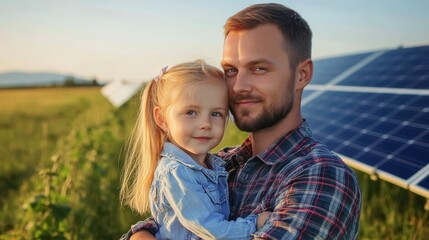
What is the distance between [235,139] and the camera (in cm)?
898

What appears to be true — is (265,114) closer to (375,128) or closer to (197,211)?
(197,211)

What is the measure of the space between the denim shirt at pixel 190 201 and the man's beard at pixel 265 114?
0.28 m

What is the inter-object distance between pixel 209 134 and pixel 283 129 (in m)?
0.46

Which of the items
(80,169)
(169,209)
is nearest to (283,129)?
(169,209)

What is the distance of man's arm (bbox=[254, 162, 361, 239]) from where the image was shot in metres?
2.15

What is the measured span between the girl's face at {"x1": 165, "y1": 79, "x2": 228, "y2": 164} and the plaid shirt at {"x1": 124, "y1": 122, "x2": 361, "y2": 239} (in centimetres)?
29

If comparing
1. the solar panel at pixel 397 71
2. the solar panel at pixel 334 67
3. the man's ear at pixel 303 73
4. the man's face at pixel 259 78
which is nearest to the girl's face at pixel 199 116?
the man's face at pixel 259 78

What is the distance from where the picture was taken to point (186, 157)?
2.57m

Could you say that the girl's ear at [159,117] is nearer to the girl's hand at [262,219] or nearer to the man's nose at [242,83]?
the man's nose at [242,83]

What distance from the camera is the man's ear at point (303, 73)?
2842 millimetres

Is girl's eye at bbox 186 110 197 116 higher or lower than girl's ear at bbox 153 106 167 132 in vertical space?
higher

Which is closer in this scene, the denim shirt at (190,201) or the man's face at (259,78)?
the denim shirt at (190,201)

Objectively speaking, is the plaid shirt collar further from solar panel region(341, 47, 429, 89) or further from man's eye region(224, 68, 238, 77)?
solar panel region(341, 47, 429, 89)

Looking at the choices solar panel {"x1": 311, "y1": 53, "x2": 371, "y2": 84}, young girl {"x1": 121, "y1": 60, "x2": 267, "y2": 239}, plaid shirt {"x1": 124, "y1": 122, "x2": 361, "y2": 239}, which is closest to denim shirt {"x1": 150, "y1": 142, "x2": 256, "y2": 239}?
young girl {"x1": 121, "y1": 60, "x2": 267, "y2": 239}
